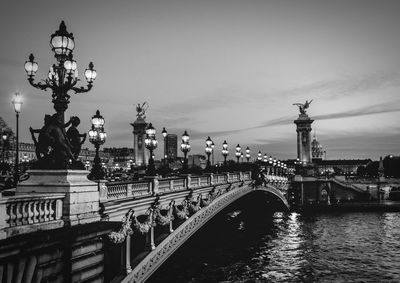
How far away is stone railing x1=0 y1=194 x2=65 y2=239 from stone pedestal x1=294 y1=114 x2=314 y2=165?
87.8 meters

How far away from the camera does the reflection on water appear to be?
94.3ft

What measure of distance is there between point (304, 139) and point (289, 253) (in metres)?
63.5

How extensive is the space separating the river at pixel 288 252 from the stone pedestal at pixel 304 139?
39.2 metres

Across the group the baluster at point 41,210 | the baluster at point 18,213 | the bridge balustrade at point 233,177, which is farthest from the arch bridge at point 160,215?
the baluster at point 18,213

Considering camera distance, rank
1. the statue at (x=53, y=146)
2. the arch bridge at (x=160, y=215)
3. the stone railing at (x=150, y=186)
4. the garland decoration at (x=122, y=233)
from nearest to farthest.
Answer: the statue at (x=53, y=146) < the garland decoration at (x=122, y=233) < the stone railing at (x=150, y=186) < the arch bridge at (x=160, y=215)

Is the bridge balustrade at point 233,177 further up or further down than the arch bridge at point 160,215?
further up

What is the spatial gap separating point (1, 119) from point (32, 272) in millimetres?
55280

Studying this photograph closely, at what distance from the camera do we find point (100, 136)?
68.4ft

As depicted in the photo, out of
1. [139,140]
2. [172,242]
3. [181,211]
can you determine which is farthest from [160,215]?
[139,140]

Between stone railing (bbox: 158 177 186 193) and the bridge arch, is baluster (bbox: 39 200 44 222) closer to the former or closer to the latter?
the bridge arch

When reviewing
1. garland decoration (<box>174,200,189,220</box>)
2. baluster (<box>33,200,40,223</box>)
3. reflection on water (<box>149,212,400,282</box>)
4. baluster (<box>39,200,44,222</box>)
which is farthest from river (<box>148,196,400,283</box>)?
baluster (<box>33,200,40,223</box>)

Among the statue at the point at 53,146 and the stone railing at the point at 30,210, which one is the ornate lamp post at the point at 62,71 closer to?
the statue at the point at 53,146

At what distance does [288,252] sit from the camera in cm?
3694

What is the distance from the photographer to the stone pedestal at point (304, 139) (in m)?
95.9
